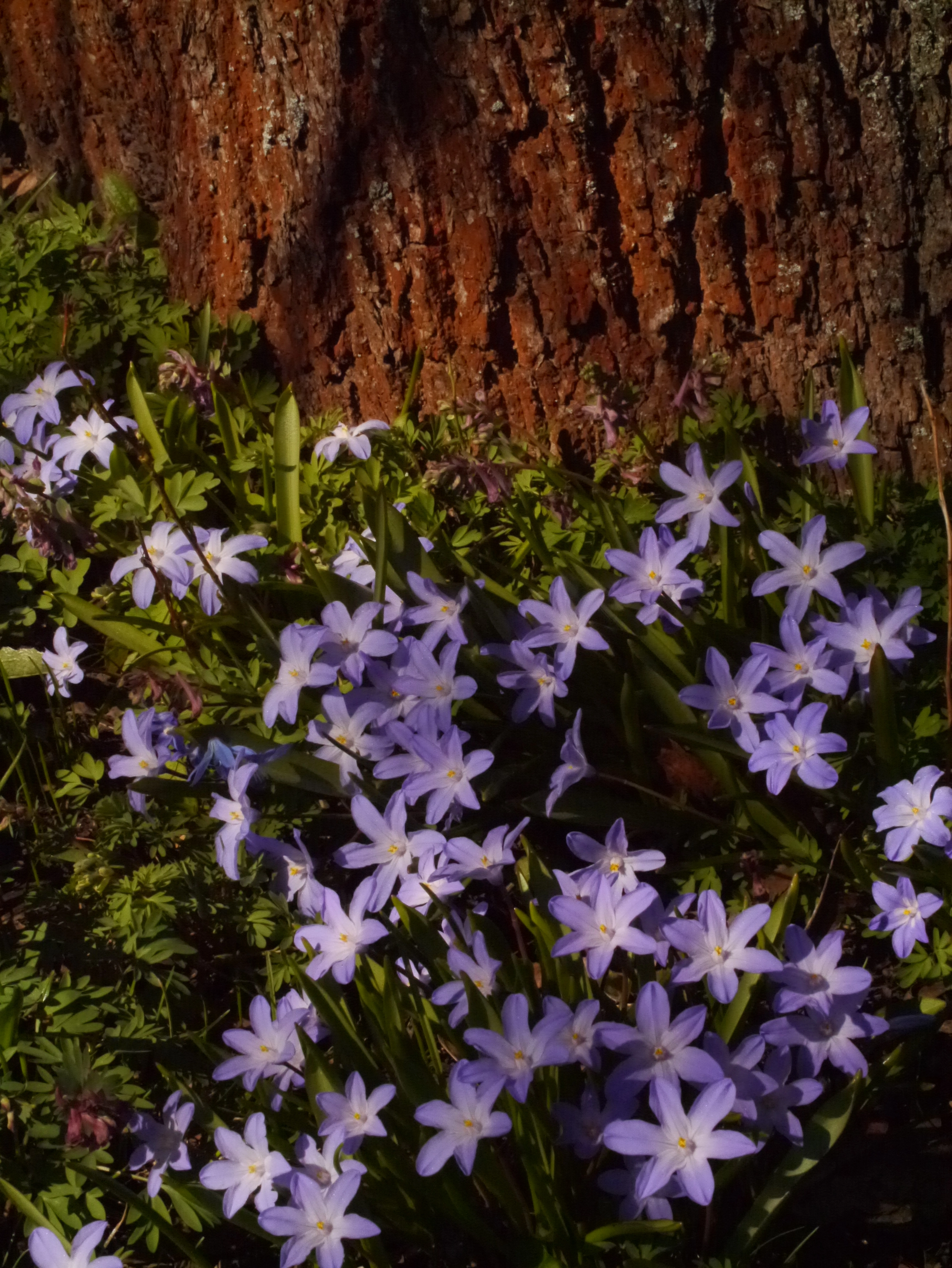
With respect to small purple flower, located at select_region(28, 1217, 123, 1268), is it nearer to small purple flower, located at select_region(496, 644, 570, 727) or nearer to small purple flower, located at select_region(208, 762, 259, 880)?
small purple flower, located at select_region(208, 762, 259, 880)

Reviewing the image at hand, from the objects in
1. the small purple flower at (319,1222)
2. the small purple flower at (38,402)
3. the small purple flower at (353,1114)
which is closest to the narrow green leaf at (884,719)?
the small purple flower at (353,1114)

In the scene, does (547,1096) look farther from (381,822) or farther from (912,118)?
(912,118)

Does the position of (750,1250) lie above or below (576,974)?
below

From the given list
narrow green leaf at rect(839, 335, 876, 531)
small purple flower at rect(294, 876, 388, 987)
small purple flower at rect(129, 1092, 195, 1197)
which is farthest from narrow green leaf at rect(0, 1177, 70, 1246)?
narrow green leaf at rect(839, 335, 876, 531)

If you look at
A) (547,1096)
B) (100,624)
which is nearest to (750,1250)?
(547,1096)

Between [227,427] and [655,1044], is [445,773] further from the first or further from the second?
[227,427]

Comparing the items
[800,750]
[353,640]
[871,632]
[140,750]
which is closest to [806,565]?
[871,632]

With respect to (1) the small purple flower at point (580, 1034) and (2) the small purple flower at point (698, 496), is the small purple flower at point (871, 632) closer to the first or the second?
(2) the small purple flower at point (698, 496)
